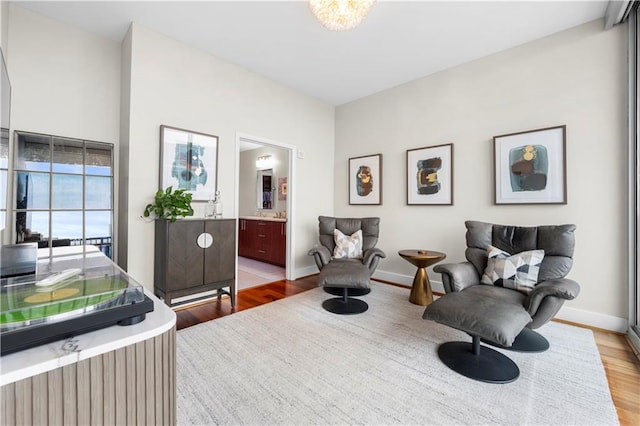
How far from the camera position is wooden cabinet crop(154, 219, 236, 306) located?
2623 mm

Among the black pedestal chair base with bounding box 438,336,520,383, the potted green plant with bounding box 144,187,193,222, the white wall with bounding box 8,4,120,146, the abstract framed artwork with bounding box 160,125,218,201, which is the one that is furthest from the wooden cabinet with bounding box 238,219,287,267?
the black pedestal chair base with bounding box 438,336,520,383

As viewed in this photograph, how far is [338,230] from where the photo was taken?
3.83 m

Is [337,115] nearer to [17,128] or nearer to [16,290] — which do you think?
[17,128]

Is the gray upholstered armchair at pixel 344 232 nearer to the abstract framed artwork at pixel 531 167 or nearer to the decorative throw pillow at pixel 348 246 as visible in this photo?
the decorative throw pillow at pixel 348 246

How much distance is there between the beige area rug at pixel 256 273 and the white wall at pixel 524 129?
1.76 m

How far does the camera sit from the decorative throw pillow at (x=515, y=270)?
2262 mm

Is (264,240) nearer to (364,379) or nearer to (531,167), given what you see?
(364,379)

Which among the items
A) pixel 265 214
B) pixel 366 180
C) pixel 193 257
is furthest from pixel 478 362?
pixel 265 214

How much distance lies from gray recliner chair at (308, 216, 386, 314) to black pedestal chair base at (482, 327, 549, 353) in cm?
123

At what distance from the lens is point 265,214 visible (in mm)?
6098

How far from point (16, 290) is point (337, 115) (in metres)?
4.67

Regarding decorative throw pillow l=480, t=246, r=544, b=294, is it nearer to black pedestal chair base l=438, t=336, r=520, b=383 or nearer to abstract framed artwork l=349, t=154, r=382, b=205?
black pedestal chair base l=438, t=336, r=520, b=383

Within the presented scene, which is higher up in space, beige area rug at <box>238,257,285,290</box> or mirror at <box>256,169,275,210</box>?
mirror at <box>256,169,275,210</box>

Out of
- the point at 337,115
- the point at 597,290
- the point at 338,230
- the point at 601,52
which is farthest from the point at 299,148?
the point at 597,290
